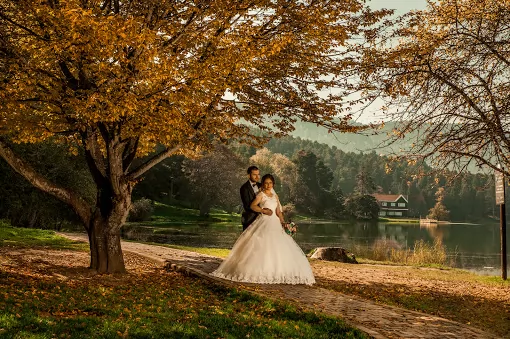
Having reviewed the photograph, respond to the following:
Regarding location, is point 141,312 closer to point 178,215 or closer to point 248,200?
point 248,200

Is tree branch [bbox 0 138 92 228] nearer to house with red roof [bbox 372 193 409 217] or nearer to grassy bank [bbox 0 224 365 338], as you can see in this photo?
grassy bank [bbox 0 224 365 338]

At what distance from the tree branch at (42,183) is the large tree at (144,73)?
2 centimetres

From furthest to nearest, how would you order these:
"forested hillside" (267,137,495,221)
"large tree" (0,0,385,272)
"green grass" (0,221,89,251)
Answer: "forested hillside" (267,137,495,221)
"green grass" (0,221,89,251)
"large tree" (0,0,385,272)

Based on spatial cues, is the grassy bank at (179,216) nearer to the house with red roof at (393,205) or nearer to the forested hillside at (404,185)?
the forested hillside at (404,185)

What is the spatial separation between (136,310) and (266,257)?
13.4 feet

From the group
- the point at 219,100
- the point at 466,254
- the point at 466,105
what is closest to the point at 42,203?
the point at 219,100

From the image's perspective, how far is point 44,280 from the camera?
977 centimetres

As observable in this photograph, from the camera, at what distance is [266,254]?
1095 cm

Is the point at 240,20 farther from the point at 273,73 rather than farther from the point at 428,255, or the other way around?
the point at 428,255

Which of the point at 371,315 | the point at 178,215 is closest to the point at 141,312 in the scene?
the point at 371,315

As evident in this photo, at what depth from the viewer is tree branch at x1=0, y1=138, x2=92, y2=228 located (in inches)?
413

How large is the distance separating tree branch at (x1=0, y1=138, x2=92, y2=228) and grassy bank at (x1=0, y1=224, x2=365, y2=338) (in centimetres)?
146

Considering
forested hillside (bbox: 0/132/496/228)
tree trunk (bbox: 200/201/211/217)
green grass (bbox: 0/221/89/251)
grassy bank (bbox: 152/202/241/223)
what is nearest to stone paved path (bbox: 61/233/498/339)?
forested hillside (bbox: 0/132/496/228)

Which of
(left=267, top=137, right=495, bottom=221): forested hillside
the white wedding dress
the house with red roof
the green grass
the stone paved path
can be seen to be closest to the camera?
the stone paved path
